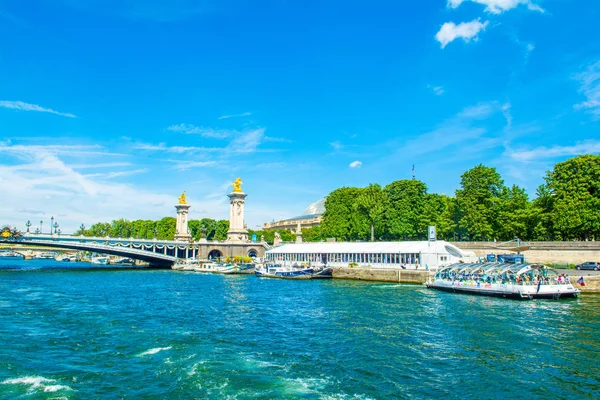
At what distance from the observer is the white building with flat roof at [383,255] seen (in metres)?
78.6

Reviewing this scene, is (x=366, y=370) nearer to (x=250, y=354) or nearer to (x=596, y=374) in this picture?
(x=250, y=354)

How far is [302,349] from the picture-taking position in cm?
2978

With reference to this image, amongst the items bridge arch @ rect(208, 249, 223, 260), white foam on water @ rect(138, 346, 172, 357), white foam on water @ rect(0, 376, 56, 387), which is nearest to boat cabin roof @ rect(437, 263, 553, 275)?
white foam on water @ rect(138, 346, 172, 357)

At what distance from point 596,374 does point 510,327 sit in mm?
11770

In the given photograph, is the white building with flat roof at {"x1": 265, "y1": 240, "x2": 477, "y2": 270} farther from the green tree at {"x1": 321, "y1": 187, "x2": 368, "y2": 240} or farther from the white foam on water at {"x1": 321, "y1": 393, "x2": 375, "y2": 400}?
the white foam on water at {"x1": 321, "y1": 393, "x2": 375, "y2": 400}

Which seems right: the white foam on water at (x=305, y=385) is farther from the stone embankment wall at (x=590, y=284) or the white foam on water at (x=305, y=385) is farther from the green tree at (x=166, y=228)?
the green tree at (x=166, y=228)

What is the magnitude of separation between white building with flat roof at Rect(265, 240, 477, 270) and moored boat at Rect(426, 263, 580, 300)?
11237 millimetres

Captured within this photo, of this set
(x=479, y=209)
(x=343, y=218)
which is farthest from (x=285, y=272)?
(x=479, y=209)

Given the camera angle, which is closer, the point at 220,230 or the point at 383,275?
the point at 383,275

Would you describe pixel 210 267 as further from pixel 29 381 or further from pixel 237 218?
pixel 29 381

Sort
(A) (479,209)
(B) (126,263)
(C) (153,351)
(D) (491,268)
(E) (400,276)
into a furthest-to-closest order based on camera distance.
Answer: (B) (126,263), (A) (479,209), (E) (400,276), (D) (491,268), (C) (153,351)

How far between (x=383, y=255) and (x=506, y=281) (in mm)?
30212

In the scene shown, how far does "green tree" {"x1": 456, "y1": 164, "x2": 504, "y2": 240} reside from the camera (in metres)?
87.6

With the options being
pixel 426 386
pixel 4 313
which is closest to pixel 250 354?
pixel 426 386
